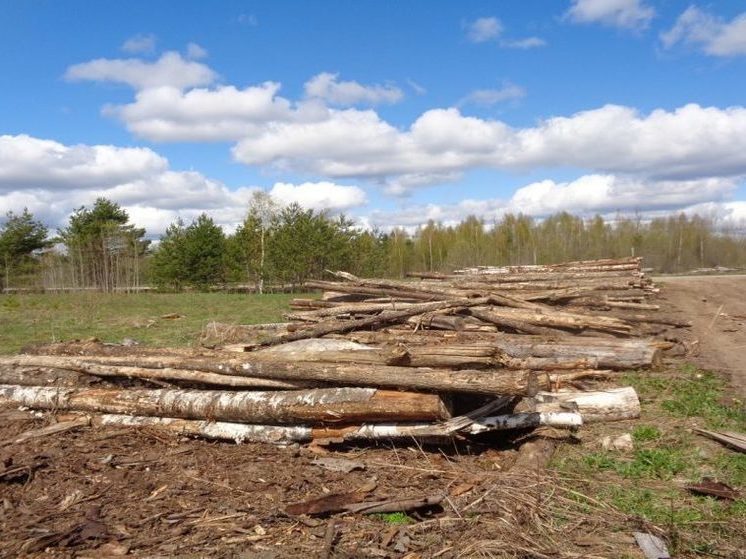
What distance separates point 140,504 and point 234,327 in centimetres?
886

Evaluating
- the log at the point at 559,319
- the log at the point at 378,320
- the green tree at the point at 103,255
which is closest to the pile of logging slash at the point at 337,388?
the log at the point at 378,320

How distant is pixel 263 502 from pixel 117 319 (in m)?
14.7

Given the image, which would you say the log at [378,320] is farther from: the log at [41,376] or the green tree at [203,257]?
the green tree at [203,257]

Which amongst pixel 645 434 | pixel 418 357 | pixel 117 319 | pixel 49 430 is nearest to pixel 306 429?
pixel 418 357

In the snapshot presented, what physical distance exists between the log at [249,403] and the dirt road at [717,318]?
4.77 meters

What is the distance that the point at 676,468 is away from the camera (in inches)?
212

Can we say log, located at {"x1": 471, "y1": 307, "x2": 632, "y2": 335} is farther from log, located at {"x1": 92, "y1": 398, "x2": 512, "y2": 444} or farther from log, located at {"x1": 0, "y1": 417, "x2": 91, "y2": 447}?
log, located at {"x1": 0, "y1": 417, "x2": 91, "y2": 447}

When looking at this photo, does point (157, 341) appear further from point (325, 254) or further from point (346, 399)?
point (325, 254)

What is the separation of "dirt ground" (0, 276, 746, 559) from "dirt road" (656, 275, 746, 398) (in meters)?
4.62

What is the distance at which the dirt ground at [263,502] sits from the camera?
3.96m

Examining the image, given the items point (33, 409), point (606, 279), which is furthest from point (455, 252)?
point (33, 409)

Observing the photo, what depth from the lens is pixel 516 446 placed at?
5996mm

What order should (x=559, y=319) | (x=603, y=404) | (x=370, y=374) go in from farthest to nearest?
1. (x=559, y=319)
2. (x=603, y=404)
3. (x=370, y=374)

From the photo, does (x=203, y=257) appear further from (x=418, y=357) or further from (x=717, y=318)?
(x=418, y=357)
